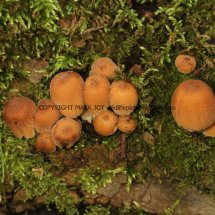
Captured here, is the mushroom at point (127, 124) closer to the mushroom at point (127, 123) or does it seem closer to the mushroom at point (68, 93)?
the mushroom at point (127, 123)

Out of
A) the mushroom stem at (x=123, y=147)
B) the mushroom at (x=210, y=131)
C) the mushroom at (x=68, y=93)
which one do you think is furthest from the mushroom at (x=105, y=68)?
the mushroom at (x=210, y=131)

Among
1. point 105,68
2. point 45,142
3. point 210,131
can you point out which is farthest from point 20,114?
point 210,131

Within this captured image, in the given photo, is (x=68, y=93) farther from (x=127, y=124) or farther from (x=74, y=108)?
(x=127, y=124)

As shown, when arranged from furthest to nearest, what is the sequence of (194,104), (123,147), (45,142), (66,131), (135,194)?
(135,194) → (123,147) → (45,142) → (66,131) → (194,104)

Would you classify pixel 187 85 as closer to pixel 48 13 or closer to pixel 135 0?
pixel 135 0

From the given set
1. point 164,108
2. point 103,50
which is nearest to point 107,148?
point 164,108

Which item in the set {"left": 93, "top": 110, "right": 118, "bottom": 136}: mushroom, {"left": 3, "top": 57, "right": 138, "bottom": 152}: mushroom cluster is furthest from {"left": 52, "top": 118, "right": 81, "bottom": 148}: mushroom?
{"left": 93, "top": 110, "right": 118, "bottom": 136}: mushroom
